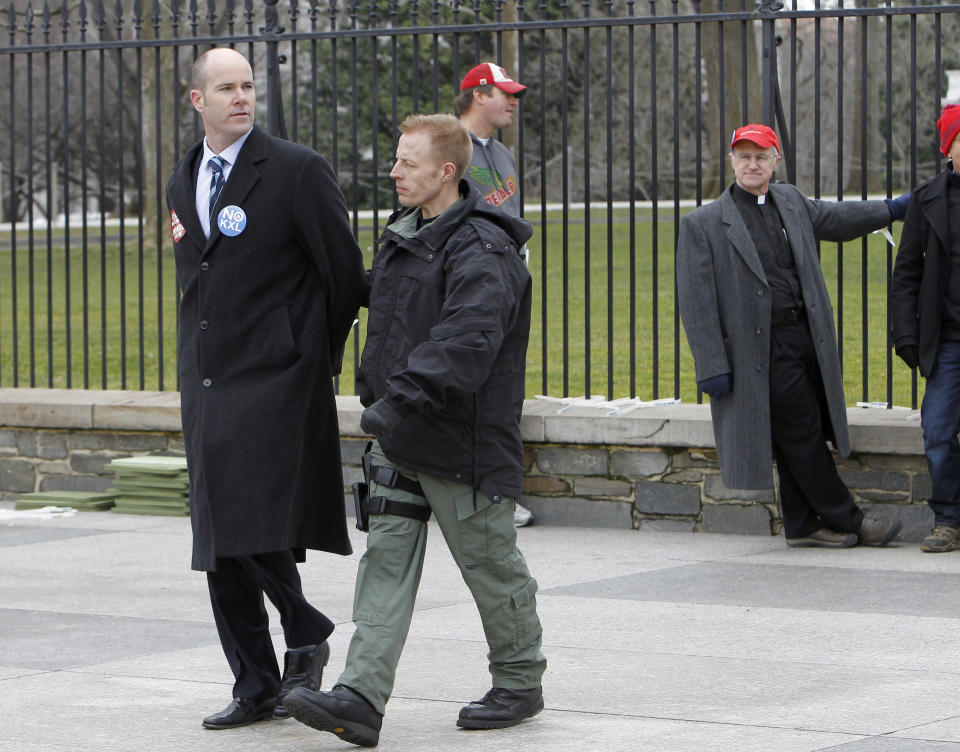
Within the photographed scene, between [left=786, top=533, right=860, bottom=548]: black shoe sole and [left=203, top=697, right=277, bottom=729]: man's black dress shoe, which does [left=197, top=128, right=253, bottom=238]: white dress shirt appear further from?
[left=786, top=533, right=860, bottom=548]: black shoe sole

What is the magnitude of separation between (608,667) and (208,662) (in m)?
1.29

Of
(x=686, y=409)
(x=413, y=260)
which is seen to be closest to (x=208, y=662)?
(x=413, y=260)

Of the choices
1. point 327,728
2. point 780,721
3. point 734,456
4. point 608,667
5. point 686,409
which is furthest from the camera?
point 686,409

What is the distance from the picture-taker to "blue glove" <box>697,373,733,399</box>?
7.32 metres

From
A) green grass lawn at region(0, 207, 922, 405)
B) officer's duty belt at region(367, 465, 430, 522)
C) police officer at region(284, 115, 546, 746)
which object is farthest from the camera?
green grass lawn at region(0, 207, 922, 405)

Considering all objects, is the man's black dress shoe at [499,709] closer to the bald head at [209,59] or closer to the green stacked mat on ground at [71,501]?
the bald head at [209,59]

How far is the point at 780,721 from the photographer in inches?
180

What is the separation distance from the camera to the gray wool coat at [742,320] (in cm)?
731

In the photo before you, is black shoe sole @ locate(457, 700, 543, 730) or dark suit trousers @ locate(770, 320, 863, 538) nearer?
black shoe sole @ locate(457, 700, 543, 730)

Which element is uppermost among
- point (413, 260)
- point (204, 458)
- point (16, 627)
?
point (413, 260)

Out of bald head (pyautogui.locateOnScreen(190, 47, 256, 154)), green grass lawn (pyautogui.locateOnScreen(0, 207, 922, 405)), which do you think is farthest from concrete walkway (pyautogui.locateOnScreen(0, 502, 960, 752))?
bald head (pyautogui.locateOnScreen(190, 47, 256, 154))

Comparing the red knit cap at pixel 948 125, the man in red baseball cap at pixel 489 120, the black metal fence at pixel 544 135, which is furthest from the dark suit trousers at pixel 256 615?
the red knit cap at pixel 948 125

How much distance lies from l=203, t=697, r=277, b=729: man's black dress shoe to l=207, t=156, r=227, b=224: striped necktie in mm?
1378

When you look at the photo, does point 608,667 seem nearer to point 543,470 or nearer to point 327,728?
point 327,728
